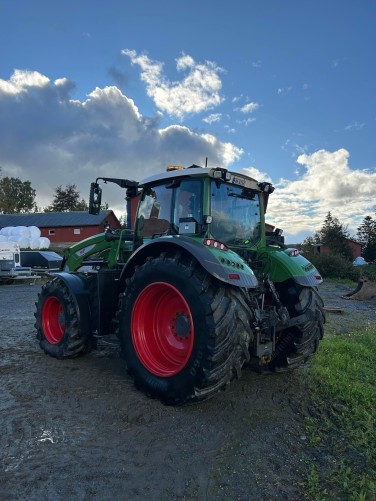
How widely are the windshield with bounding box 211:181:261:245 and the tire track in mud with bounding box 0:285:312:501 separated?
5.51ft

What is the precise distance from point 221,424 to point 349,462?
3.44 feet

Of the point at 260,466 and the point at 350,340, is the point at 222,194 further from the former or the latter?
the point at 350,340

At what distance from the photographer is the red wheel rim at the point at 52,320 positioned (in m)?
5.68

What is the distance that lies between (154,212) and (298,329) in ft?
7.27

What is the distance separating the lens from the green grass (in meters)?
2.58

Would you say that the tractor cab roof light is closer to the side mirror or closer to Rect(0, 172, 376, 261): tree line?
the side mirror

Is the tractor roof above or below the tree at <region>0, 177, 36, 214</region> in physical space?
below

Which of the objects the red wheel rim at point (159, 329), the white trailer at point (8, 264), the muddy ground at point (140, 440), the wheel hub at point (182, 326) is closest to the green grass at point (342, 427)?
the muddy ground at point (140, 440)

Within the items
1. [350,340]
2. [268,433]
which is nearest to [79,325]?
[268,433]

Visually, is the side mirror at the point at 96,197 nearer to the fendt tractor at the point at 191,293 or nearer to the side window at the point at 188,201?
the fendt tractor at the point at 191,293

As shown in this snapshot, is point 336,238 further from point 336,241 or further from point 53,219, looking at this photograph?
point 53,219

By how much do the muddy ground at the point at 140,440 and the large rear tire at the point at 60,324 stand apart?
397 mm

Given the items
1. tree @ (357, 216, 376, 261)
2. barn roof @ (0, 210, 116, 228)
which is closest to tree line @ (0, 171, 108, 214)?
barn roof @ (0, 210, 116, 228)

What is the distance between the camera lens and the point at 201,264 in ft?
11.5
